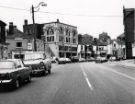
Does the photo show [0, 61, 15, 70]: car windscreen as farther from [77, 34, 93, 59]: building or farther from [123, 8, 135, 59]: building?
[77, 34, 93, 59]: building

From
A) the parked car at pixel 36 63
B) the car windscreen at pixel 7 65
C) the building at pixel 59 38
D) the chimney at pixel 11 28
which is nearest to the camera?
the car windscreen at pixel 7 65

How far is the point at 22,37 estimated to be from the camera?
79.2 metres

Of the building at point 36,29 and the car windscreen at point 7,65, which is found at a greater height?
the building at point 36,29

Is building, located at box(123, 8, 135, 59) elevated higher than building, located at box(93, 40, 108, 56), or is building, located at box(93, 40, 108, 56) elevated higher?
building, located at box(123, 8, 135, 59)

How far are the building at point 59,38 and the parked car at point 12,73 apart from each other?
81602mm

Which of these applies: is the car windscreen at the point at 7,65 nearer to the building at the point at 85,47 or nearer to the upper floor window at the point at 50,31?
the upper floor window at the point at 50,31

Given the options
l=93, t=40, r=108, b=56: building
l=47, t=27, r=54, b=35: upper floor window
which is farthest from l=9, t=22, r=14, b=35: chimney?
l=93, t=40, r=108, b=56: building

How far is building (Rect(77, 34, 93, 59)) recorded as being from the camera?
11736 centimetres

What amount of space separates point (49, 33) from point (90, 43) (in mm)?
29333

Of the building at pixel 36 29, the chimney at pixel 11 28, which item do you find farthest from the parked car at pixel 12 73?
the building at pixel 36 29

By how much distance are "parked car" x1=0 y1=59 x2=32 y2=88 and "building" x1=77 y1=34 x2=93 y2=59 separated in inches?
3886

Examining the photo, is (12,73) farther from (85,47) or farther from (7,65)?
(85,47)

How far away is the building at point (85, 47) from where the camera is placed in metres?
117

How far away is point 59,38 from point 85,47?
22.6 m
